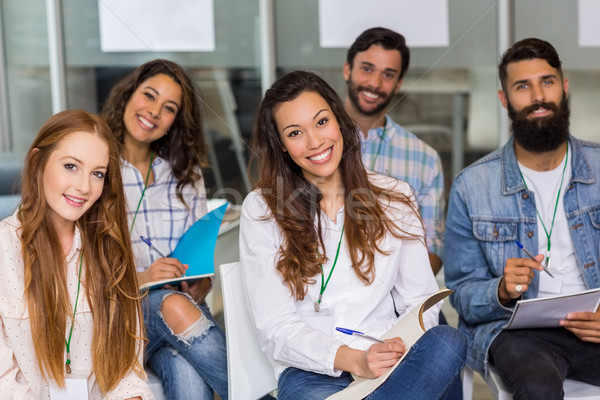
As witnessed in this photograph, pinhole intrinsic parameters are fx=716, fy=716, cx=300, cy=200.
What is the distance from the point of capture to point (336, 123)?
87.3 inches

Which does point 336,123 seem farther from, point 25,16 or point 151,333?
point 25,16

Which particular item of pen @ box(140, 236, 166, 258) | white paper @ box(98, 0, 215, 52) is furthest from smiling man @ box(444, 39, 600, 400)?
white paper @ box(98, 0, 215, 52)

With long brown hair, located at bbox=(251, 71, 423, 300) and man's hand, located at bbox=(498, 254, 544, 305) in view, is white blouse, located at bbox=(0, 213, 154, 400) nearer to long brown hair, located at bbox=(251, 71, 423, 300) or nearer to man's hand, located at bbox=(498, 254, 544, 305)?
long brown hair, located at bbox=(251, 71, 423, 300)

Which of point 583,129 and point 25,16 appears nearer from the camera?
point 583,129

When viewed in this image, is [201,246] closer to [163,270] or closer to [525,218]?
[163,270]

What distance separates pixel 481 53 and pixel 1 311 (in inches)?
110

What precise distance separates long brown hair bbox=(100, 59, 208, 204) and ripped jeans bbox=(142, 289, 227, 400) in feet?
1.90

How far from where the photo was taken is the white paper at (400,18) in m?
3.77

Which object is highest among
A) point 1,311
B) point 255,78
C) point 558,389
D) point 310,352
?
point 255,78

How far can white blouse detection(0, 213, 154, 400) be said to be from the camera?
178cm

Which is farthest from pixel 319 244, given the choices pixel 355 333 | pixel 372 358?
pixel 372 358

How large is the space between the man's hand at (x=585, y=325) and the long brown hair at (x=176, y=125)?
4.60 feet

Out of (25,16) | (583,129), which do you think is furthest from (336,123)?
(25,16)

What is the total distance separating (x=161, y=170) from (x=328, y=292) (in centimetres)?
92
